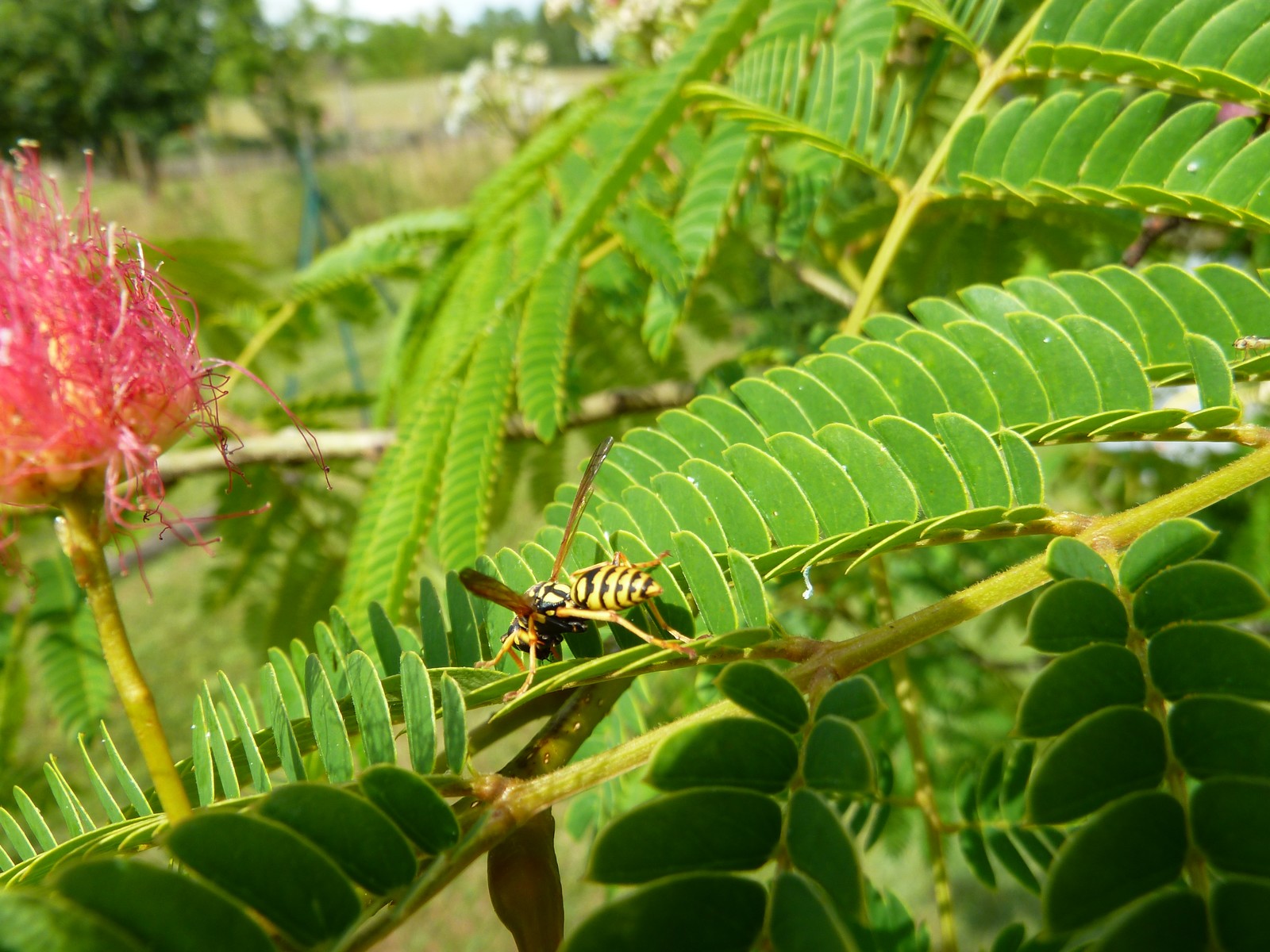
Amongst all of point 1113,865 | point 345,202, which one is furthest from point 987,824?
point 345,202

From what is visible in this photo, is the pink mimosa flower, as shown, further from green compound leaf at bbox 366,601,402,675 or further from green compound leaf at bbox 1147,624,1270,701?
green compound leaf at bbox 1147,624,1270,701

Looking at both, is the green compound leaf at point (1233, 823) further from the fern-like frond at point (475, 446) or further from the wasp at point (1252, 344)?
the fern-like frond at point (475, 446)

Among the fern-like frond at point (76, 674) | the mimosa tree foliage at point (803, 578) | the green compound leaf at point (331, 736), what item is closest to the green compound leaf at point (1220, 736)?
the mimosa tree foliage at point (803, 578)

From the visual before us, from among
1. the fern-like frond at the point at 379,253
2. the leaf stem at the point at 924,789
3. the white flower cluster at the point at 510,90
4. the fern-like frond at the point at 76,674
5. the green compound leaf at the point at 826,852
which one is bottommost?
the fern-like frond at the point at 76,674

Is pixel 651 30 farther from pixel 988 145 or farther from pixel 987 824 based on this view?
pixel 987 824

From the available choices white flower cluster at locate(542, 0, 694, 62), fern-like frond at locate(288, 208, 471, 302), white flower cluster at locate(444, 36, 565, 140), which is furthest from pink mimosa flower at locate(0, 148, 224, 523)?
white flower cluster at locate(444, 36, 565, 140)
